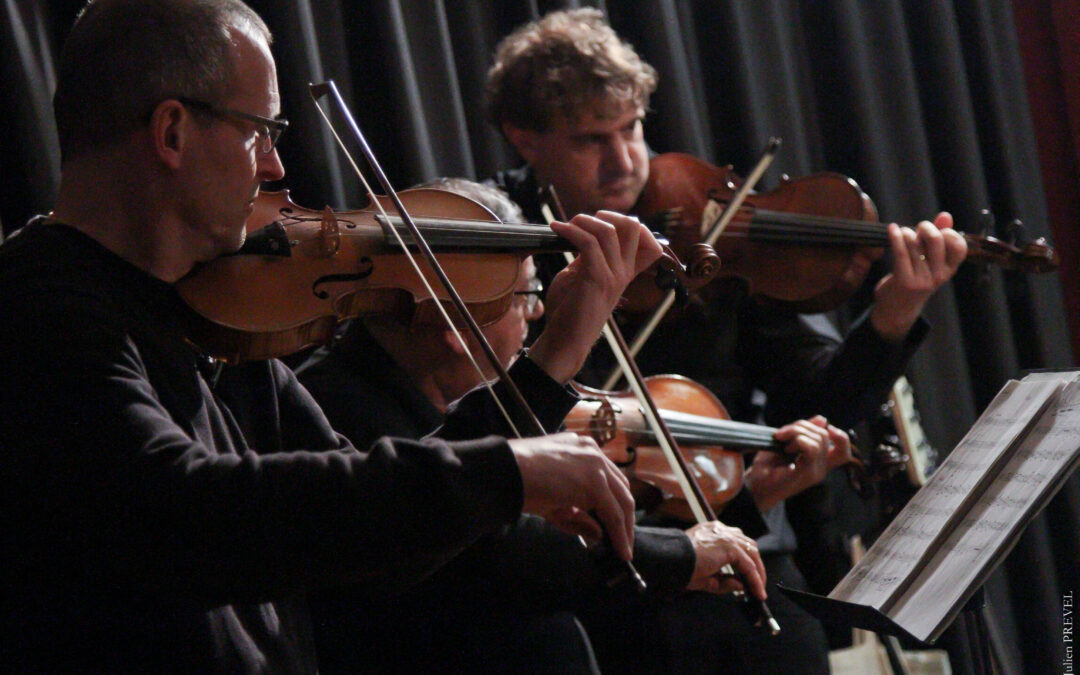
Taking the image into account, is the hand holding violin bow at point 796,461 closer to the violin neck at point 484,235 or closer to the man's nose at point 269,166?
the violin neck at point 484,235

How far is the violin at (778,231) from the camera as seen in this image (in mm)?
2203

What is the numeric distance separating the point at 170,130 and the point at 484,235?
465 millimetres

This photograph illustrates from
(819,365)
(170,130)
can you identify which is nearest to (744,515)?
(819,365)

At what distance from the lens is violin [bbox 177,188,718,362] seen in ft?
4.02

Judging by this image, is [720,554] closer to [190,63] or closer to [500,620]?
[500,620]

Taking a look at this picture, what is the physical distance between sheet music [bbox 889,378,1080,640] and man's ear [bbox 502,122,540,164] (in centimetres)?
119

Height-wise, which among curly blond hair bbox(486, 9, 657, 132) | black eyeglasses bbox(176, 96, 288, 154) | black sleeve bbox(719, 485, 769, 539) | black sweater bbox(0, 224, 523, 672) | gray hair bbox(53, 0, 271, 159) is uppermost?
gray hair bbox(53, 0, 271, 159)

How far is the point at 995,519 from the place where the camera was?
→ 1.23m

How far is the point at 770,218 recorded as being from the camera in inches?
87.8

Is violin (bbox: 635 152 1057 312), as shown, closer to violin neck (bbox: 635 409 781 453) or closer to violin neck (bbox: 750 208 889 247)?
violin neck (bbox: 750 208 889 247)

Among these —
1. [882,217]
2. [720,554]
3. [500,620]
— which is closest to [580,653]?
[500,620]

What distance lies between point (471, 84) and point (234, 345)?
1.45m

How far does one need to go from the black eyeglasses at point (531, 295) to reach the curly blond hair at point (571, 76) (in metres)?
0.60

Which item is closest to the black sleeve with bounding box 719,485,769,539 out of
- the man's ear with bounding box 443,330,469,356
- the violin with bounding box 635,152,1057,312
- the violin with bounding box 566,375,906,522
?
the violin with bounding box 566,375,906,522
